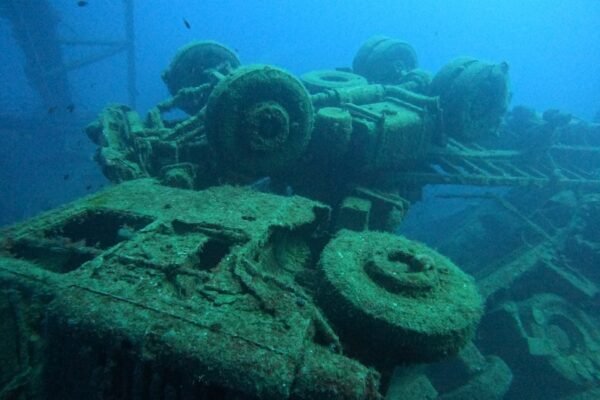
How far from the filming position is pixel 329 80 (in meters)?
9.33

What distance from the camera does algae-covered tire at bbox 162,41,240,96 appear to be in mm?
8203

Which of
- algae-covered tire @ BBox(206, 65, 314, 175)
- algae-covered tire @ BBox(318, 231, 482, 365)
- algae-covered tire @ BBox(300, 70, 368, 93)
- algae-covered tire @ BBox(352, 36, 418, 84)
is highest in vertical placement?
algae-covered tire @ BBox(352, 36, 418, 84)

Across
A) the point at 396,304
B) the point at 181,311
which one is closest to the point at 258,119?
the point at 396,304

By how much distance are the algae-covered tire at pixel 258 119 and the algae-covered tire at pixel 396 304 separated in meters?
2.56

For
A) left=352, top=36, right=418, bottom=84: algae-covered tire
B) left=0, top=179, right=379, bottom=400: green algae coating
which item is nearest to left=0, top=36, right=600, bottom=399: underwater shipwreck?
left=0, top=179, right=379, bottom=400: green algae coating

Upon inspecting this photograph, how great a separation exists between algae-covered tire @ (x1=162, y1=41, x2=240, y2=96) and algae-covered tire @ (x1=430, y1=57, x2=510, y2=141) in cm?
500

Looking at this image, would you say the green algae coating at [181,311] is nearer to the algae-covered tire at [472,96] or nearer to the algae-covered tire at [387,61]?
the algae-covered tire at [472,96]

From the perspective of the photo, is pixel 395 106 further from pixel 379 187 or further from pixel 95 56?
pixel 95 56

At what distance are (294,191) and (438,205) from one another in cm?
1116

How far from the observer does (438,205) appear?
16.4 metres

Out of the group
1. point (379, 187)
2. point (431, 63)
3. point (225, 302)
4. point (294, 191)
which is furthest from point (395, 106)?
point (431, 63)

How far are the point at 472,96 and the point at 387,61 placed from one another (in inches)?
148

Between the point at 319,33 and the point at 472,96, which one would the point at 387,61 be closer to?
the point at 472,96

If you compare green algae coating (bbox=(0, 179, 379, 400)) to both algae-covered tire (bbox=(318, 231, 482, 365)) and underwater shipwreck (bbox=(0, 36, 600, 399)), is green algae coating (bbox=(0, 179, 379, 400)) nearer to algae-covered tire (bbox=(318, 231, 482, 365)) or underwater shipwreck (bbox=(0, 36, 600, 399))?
underwater shipwreck (bbox=(0, 36, 600, 399))
